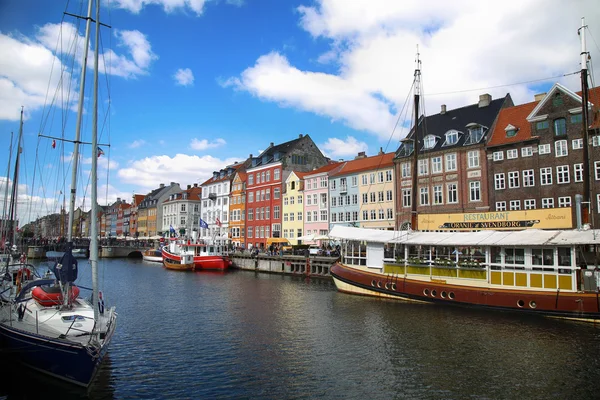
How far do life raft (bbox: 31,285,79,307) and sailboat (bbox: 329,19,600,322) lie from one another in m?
21.0

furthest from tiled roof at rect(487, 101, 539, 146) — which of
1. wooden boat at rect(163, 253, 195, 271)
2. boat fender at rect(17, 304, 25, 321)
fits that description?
boat fender at rect(17, 304, 25, 321)

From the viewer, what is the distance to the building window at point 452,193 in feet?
150

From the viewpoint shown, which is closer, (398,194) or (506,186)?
(506,186)

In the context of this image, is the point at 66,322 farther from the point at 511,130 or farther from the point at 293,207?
the point at 293,207

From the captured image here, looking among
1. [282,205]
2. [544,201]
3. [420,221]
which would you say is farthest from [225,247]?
[544,201]

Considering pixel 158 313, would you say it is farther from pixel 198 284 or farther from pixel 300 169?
pixel 300 169

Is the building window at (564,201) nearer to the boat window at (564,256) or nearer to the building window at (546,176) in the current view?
the building window at (546,176)

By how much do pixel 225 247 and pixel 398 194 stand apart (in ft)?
96.5

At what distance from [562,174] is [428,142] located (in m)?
14.5

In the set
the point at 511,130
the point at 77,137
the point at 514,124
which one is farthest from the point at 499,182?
→ the point at 77,137

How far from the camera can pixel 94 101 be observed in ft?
47.0

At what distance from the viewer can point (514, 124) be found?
143ft

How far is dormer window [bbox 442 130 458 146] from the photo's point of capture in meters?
47.2

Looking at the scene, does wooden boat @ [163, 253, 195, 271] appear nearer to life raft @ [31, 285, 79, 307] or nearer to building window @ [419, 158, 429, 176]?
building window @ [419, 158, 429, 176]
